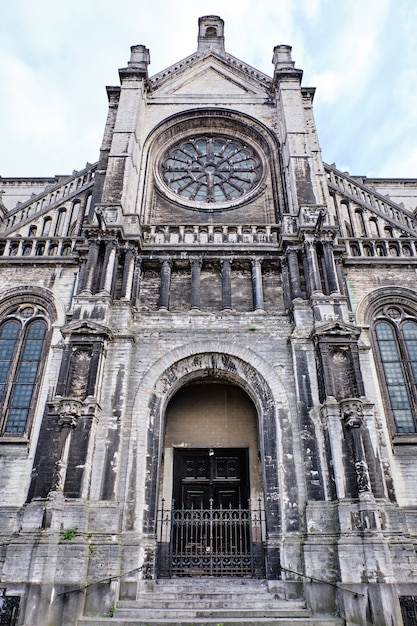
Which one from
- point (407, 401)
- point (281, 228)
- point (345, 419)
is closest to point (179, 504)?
point (345, 419)

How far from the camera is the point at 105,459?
11.4 meters

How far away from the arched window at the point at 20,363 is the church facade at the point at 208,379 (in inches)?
2.5

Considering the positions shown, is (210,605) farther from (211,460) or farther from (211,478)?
(211,460)

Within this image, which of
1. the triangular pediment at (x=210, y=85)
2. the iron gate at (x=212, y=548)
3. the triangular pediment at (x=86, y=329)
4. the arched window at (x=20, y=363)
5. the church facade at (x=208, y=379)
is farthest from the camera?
the triangular pediment at (x=210, y=85)

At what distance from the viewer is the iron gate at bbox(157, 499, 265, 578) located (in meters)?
11.6

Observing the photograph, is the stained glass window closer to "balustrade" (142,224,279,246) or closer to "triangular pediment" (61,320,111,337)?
"balustrade" (142,224,279,246)

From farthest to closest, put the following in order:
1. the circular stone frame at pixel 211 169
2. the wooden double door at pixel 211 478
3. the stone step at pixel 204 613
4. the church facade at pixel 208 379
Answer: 1. the circular stone frame at pixel 211 169
2. the wooden double door at pixel 211 478
3. the church facade at pixel 208 379
4. the stone step at pixel 204 613

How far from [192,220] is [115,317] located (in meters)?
5.38

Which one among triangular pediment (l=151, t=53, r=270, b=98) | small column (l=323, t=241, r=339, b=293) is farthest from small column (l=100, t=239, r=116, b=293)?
triangular pediment (l=151, t=53, r=270, b=98)

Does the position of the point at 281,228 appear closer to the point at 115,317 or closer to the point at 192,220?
the point at 192,220

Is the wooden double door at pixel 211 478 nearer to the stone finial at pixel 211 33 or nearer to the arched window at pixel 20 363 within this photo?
the arched window at pixel 20 363

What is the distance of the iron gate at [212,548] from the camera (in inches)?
455

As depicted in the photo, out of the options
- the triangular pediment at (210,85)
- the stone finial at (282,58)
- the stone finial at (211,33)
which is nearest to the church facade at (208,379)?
the stone finial at (282,58)

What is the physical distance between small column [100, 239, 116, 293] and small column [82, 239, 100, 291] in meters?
0.32
